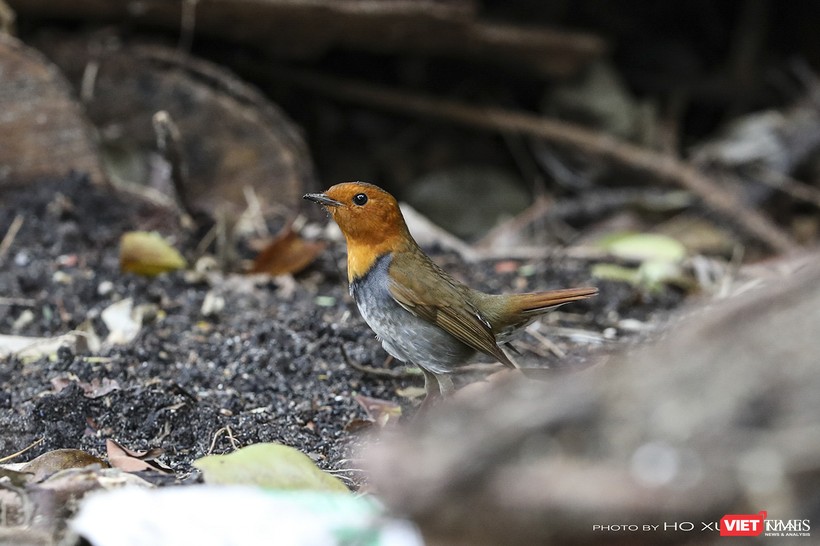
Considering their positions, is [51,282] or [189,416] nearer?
[189,416]

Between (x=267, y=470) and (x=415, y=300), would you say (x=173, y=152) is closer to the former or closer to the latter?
(x=415, y=300)

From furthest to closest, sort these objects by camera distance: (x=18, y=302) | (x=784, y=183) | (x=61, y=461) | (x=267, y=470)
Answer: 1. (x=784, y=183)
2. (x=18, y=302)
3. (x=61, y=461)
4. (x=267, y=470)

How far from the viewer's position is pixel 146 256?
4.36 meters

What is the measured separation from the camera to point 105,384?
3316 millimetres

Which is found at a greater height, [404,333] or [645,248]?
[645,248]

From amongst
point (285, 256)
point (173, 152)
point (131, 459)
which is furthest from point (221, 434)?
point (173, 152)

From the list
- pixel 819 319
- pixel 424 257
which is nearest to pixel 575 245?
pixel 424 257

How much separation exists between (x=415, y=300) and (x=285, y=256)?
1222 mm

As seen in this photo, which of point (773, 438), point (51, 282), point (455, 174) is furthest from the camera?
point (455, 174)

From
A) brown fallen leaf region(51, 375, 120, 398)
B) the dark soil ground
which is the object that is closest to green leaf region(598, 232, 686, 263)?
the dark soil ground

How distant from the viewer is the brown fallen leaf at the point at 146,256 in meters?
4.33

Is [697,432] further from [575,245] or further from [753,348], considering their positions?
[575,245]

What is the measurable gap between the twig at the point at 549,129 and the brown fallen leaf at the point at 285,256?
2288 mm

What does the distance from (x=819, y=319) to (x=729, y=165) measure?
519cm
